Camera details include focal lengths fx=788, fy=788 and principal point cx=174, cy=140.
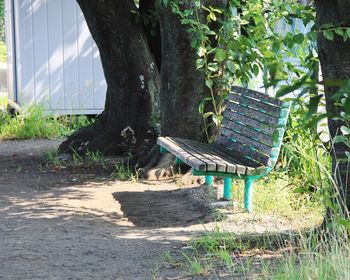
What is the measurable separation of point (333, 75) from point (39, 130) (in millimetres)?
8028

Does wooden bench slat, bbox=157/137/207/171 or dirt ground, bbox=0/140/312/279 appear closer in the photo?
dirt ground, bbox=0/140/312/279

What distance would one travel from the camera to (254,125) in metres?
6.63

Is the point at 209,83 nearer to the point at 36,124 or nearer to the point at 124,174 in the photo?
the point at 124,174

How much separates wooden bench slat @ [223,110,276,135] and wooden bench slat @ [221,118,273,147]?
0.03m

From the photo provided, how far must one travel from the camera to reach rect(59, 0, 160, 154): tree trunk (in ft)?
29.3

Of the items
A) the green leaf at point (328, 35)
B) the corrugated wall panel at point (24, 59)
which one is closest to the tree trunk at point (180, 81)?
the green leaf at point (328, 35)

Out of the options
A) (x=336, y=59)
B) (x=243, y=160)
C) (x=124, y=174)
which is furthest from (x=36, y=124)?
(x=336, y=59)

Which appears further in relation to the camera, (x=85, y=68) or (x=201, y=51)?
(x=85, y=68)

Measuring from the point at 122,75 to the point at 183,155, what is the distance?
3084 mm

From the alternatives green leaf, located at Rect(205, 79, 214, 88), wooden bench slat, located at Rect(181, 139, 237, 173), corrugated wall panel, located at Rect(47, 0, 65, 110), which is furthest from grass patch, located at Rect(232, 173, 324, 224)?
corrugated wall panel, located at Rect(47, 0, 65, 110)

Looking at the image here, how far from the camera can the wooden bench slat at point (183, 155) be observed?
5.83 m

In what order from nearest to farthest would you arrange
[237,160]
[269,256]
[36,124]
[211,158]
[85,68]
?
[269,256], [211,158], [237,160], [36,124], [85,68]

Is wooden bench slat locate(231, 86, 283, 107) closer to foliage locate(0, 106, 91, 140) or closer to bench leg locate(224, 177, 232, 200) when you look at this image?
bench leg locate(224, 177, 232, 200)

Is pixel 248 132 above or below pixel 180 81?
below
